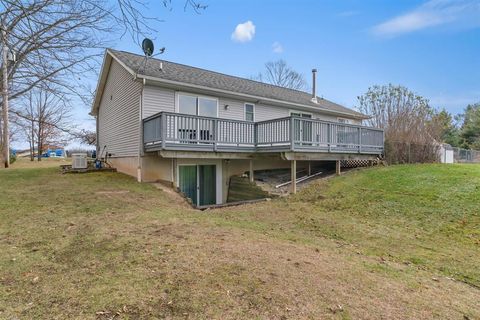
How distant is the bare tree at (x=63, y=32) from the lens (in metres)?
4.14

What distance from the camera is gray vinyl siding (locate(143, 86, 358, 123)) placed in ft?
36.5

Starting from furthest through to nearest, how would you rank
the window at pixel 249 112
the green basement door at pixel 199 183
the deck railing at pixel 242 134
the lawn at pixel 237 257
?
the window at pixel 249 112 → the green basement door at pixel 199 183 → the deck railing at pixel 242 134 → the lawn at pixel 237 257

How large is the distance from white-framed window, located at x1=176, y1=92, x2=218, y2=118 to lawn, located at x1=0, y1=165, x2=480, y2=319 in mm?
4372

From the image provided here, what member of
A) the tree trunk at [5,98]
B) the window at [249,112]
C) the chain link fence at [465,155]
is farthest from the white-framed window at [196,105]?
→ the chain link fence at [465,155]

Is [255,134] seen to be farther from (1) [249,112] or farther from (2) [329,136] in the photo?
(2) [329,136]

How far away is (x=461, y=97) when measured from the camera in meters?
39.2

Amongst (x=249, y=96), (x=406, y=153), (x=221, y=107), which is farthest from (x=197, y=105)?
(x=406, y=153)

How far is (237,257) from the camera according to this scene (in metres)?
4.30

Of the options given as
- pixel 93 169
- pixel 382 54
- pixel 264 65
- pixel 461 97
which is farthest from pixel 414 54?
pixel 461 97

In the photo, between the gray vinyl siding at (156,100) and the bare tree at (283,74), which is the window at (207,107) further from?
the bare tree at (283,74)

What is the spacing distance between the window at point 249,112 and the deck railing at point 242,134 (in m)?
2.05

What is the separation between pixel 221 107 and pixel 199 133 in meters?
2.90

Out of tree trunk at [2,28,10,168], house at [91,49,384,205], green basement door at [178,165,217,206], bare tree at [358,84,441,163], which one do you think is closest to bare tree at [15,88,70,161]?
tree trunk at [2,28,10,168]

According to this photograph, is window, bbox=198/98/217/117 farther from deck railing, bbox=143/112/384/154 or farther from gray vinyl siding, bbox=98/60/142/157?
gray vinyl siding, bbox=98/60/142/157
